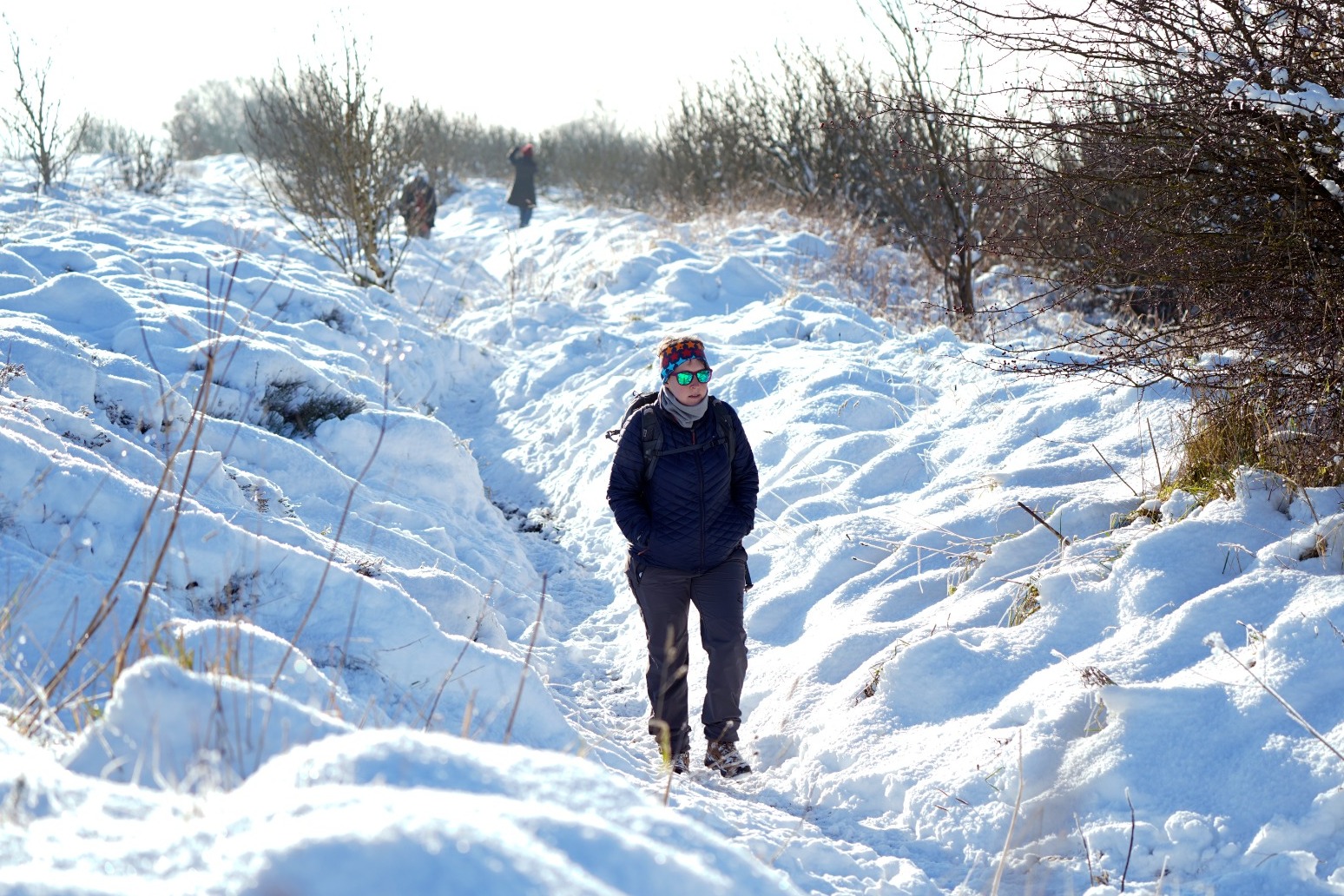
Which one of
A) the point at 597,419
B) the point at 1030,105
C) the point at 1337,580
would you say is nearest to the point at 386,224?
the point at 597,419

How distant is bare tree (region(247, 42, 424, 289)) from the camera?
34.3ft

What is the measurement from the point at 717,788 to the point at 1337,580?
2355 millimetres

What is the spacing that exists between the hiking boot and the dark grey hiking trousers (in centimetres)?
3

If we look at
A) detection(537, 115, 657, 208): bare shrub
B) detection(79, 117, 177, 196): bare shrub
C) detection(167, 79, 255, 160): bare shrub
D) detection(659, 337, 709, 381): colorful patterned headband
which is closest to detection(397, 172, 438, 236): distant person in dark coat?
detection(79, 117, 177, 196): bare shrub

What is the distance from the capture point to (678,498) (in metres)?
3.89

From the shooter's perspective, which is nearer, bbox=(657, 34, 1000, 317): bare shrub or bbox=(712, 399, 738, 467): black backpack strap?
bbox=(712, 399, 738, 467): black backpack strap

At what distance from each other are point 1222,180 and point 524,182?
614 inches

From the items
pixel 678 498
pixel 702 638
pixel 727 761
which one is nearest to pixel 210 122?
pixel 678 498

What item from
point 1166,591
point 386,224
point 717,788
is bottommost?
point 717,788

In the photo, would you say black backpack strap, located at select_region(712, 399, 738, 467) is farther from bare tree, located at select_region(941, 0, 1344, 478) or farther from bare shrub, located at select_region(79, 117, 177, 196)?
bare shrub, located at select_region(79, 117, 177, 196)

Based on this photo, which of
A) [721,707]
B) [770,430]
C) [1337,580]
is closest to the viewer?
[1337,580]

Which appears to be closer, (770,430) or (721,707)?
(721,707)

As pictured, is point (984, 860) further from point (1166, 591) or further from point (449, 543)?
point (449, 543)

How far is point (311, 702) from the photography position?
2.67 metres
